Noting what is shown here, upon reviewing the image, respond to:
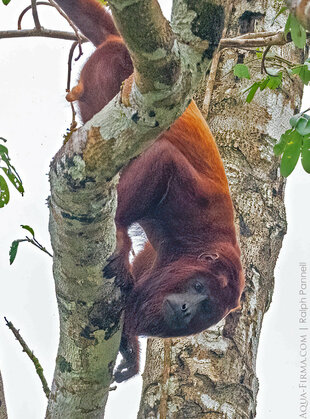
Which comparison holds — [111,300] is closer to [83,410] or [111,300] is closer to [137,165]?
[83,410]

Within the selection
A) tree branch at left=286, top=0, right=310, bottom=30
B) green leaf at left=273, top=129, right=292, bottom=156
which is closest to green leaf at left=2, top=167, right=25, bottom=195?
green leaf at left=273, top=129, right=292, bottom=156

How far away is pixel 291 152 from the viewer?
8.45 ft

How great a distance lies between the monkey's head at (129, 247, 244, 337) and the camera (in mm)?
3043

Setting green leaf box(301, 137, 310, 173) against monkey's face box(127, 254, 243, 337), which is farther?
monkey's face box(127, 254, 243, 337)

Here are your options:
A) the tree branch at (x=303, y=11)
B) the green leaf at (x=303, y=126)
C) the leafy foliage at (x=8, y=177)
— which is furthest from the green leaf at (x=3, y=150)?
the tree branch at (x=303, y=11)

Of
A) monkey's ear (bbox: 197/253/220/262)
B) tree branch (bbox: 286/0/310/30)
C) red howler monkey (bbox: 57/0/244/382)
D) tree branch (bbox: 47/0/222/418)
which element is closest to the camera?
tree branch (bbox: 286/0/310/30)

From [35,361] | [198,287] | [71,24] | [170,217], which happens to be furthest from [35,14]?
[35,361]

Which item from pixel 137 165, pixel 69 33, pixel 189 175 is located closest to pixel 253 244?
pixel 189 175

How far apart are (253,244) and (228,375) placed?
0.74 meters

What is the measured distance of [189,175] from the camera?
10.7 feet

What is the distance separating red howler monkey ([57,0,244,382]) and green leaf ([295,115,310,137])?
0.84 m

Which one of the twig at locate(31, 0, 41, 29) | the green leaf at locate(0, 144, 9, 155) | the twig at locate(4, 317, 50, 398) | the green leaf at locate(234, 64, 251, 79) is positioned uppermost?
the twig at locate(31, 0, 41, 29)

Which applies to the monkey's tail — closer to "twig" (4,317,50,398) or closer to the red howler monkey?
the red howler monkey

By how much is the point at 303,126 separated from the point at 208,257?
1.04m
